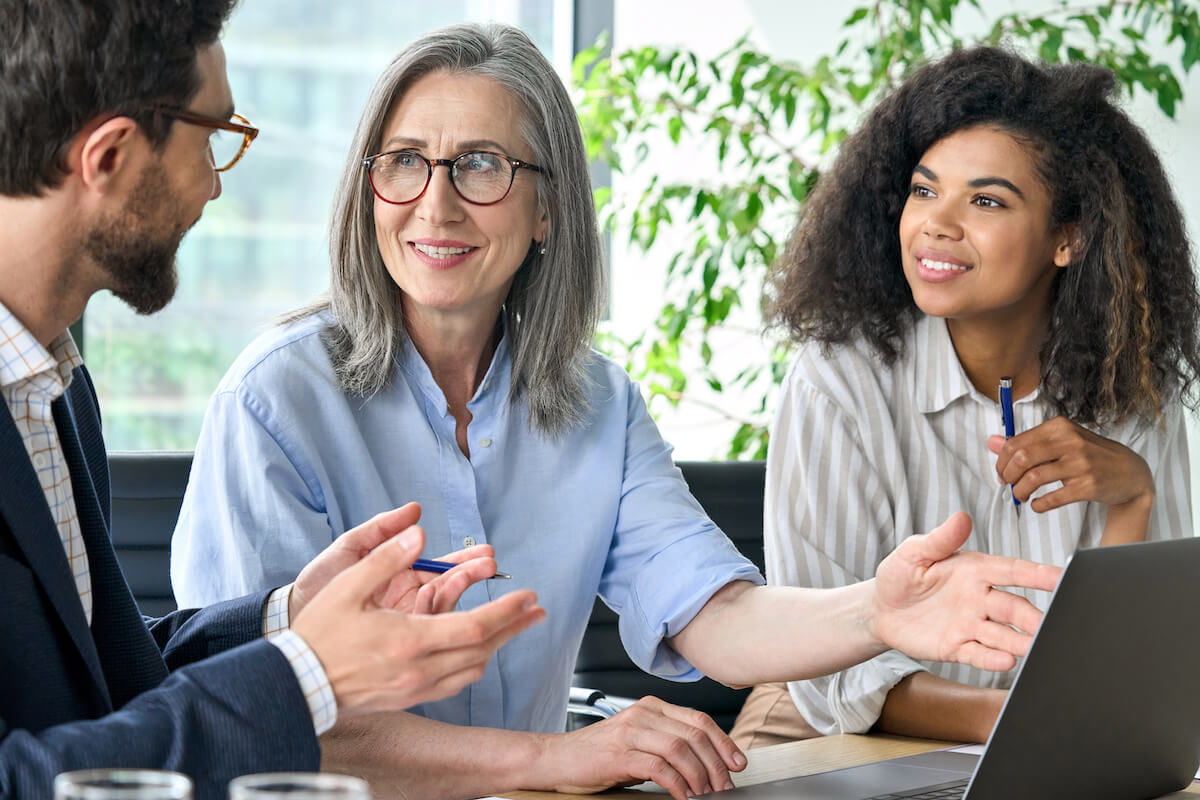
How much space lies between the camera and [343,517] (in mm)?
1532

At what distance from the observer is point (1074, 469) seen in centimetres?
177

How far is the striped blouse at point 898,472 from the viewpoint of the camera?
1.80 metres

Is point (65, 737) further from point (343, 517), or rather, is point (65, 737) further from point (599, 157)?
point (599, 157)

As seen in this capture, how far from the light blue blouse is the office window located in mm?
1707

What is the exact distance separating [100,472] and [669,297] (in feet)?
9.58

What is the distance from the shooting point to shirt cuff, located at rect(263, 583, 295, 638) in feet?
4.04

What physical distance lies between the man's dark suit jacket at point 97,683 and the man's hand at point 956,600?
0.63 metres

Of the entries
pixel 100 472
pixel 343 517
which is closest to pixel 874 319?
pixel 343 517

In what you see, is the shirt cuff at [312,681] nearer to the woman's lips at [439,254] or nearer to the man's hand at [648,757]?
the man's hand at [648,757]

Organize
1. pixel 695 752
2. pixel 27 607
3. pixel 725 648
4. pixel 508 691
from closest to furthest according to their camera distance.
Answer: pixel 27 607, pixel 695 752, pixel 725 648, pixel 508 691

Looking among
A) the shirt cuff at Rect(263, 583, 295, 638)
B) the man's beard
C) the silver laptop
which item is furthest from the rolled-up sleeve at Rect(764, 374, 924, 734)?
the man's beard

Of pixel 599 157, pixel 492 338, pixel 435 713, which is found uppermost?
pixel 599 157

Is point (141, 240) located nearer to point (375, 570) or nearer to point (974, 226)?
point (375, 570)

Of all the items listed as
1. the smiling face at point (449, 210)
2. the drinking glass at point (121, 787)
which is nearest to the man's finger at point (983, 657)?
the smiling face at point (449, 210)
